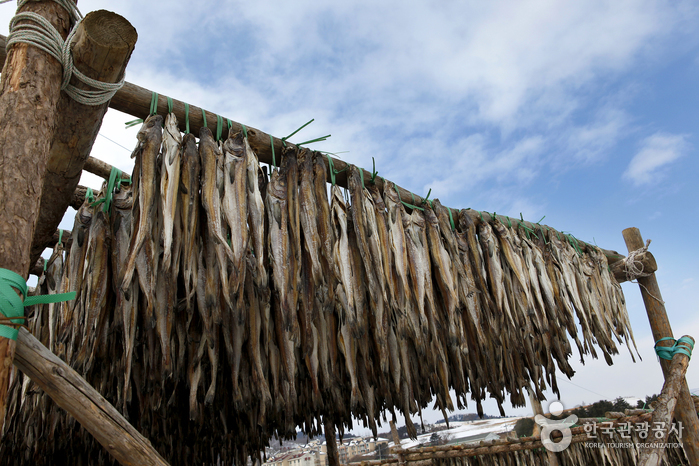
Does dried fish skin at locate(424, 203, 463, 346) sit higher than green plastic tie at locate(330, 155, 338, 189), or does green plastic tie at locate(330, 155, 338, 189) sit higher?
green plastic tie at locate(330, 155, 338, 189)

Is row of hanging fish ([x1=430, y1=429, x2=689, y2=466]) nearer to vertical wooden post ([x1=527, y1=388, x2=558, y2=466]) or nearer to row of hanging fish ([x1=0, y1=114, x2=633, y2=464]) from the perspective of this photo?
vertical wooden post ([x1=527, y1=388, x2=558, y2=466])

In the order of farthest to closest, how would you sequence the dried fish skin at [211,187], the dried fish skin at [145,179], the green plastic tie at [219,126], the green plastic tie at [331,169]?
the green plastic tie at [331,169] → the green plastic tie at [219,126] → the dried fish skin at [211,187] → the dried fish skin at [145,179]

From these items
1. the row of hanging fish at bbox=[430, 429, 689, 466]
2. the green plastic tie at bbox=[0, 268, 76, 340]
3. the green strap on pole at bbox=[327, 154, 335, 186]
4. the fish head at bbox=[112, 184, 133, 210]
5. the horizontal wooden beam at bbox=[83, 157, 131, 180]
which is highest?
the horizontal wooden beam at bbox=[83, 157, 131, 180]

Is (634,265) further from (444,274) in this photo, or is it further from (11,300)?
(11,300)

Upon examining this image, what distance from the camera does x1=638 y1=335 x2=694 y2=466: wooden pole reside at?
3.25 meters

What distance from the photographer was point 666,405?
11.4ft

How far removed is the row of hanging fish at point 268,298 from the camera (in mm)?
1619

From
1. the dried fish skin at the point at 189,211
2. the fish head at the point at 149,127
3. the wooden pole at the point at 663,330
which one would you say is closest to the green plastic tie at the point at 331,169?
the dried fish skin at the point at 189,211

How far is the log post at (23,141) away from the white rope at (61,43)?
0.8 inches

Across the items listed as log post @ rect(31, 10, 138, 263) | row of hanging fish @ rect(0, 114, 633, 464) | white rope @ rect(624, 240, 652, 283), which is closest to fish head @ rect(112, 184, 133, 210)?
row of hanging fish @ rect(0, 114, 633, 464)

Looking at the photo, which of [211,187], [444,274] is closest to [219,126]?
[211,187]

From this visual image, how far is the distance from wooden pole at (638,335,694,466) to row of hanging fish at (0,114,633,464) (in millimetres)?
1127

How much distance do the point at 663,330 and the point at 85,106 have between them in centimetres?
484

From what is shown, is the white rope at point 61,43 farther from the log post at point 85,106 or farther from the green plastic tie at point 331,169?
the green plastic tie at point 331,169
